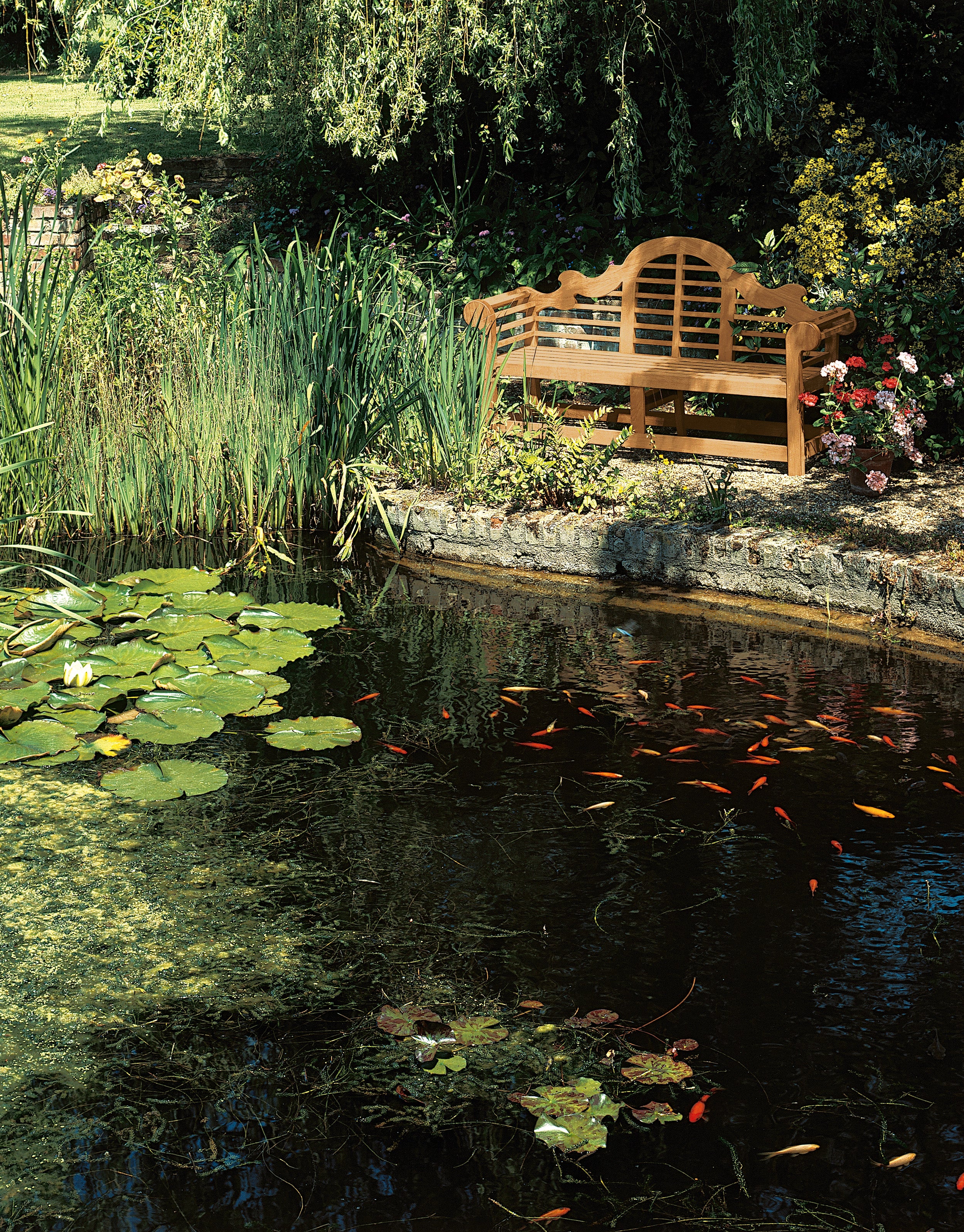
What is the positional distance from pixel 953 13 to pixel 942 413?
11.1ft

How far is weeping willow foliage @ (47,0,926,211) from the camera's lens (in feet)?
23.1

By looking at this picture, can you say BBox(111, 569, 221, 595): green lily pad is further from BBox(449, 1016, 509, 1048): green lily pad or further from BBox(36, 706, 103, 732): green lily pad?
BBox(449, 1016, 509, 1048): green lily pad

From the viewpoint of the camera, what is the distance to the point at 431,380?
5.64 metres

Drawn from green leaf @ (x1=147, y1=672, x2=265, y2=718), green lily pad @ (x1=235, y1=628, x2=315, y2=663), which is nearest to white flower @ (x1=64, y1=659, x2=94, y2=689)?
green leaf @ (x1=147, y1=672, x2=265, y2=718)

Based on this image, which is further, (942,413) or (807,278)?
(807,278)

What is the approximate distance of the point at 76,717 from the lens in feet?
12.3

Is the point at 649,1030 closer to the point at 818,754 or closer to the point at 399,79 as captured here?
the point at 818,754

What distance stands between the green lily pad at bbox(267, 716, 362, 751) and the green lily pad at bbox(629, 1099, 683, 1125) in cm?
169

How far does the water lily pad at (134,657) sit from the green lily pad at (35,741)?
0.39 meters

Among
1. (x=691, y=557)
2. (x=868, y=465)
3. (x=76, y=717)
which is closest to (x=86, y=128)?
(x=868, y=465)

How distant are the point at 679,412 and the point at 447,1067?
4.77m

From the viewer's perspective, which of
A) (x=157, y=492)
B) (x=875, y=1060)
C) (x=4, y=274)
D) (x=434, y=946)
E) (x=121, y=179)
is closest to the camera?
(x=875, y=1060)

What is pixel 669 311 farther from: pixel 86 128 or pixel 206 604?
pixel 86 128

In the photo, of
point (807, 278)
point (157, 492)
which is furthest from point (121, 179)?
point (807, 278)
